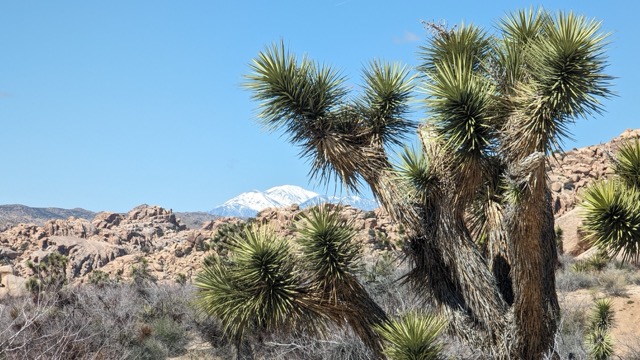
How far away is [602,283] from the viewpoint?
18.0 m

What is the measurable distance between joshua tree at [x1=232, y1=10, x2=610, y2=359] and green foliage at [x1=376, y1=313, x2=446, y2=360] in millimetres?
562

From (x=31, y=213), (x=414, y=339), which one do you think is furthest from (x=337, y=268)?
(x=31, y=213)

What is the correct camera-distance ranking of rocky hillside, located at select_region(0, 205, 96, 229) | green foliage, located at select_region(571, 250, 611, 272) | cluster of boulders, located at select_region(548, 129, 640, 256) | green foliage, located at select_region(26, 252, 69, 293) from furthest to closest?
rocky hillside, located at select_region(0, 205, 96, 229), cluster of boulders, located at select_region(548, 129, 640, 256), green foliage, located at select_region(26, 252, 69, 293), green foliage, located at select_region(571, 250, 611, 272)

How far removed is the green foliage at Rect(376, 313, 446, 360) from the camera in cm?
782

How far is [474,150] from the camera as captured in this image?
7.78 metres

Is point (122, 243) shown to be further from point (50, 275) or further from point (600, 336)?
point (600, 336)

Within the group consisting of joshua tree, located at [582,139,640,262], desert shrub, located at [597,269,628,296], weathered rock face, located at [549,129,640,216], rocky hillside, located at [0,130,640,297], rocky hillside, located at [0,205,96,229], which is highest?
rocky hillside, located at [0,205,96,229]

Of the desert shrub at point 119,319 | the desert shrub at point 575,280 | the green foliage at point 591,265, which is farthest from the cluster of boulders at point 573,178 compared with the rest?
the desert shrub at point 119,319

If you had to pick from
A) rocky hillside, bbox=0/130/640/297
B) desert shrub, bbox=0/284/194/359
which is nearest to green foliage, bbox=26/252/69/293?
rocky hillside, bbox=0/130/640/297

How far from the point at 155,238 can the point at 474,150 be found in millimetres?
48318

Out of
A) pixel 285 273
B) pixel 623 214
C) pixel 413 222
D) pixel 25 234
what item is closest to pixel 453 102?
pixel 413 222

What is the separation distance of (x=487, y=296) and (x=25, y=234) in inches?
1779

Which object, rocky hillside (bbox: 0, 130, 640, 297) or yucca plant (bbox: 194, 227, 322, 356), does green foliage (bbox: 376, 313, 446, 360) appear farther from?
rocky hillside (bbox: 0, 130, 640, 297)

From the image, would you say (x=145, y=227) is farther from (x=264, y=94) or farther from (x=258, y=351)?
(x=264, y=94)
